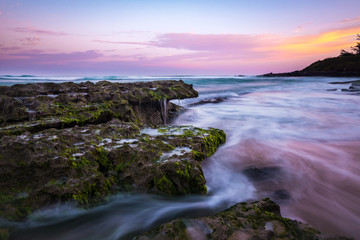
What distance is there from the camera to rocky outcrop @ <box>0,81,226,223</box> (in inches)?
93.2

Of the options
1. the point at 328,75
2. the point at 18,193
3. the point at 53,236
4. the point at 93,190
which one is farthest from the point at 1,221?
the point at 328,75

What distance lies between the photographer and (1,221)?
2094mm

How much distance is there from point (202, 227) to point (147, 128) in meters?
2.84

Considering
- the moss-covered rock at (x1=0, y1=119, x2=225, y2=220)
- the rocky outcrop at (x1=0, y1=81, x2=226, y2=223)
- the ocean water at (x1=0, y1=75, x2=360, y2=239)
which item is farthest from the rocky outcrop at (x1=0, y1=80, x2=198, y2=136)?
the ocean water at (x1=0, y1=75, x2=360, y2=239)

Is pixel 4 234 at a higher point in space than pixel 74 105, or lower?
lower

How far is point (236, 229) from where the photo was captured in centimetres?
171

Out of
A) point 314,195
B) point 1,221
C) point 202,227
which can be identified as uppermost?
point 202,227

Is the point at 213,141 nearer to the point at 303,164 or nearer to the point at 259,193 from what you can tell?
the point at 259,193

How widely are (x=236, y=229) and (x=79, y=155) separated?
6.71 feet

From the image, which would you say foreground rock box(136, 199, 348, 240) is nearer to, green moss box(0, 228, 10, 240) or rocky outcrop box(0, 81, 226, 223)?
rocky outcrop box(0, 81, 226, 223)

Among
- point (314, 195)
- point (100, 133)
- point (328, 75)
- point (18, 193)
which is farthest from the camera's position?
point (328, 75)

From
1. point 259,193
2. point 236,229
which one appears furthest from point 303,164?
point 236,229

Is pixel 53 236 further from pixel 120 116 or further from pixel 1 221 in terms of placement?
pixel 120 116

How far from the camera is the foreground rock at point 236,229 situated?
5.39 feet
